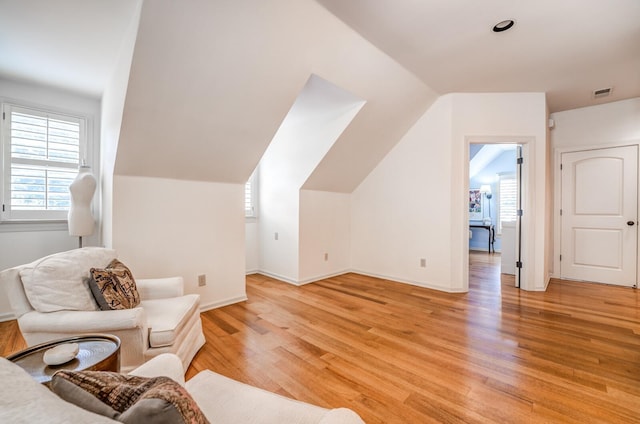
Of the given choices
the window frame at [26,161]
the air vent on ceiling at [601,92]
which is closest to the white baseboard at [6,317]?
the window frame at [26,161]

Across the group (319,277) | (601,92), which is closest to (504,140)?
(601,92)

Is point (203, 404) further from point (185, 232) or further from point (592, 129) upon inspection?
point (592, 129)

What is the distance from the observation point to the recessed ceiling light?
2.33 meters

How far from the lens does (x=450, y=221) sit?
3.81 meters

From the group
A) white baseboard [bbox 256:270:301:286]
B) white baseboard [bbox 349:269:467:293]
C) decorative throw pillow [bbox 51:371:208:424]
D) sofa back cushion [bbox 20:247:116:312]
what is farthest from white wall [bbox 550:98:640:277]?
sofa back cushion [bbox 20:247:116:312]

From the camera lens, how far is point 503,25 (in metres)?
2.38

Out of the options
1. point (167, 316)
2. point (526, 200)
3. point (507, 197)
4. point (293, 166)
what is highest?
point (293, 166)

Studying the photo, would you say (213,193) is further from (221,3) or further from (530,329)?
(530,329)

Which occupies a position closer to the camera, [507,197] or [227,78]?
[227,78]

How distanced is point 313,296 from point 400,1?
10.6 feet

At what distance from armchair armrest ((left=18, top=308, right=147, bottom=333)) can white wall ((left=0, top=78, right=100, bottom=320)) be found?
2072 millimetres

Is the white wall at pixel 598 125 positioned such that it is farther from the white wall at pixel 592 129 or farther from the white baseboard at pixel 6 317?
the white baseboard at pixel 6 317

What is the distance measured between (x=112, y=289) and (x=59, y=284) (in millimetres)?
272

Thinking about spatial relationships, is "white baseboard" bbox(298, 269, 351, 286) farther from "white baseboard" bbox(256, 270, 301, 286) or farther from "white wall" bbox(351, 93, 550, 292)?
"white wall" bbox(351, 93, 550, 292)
